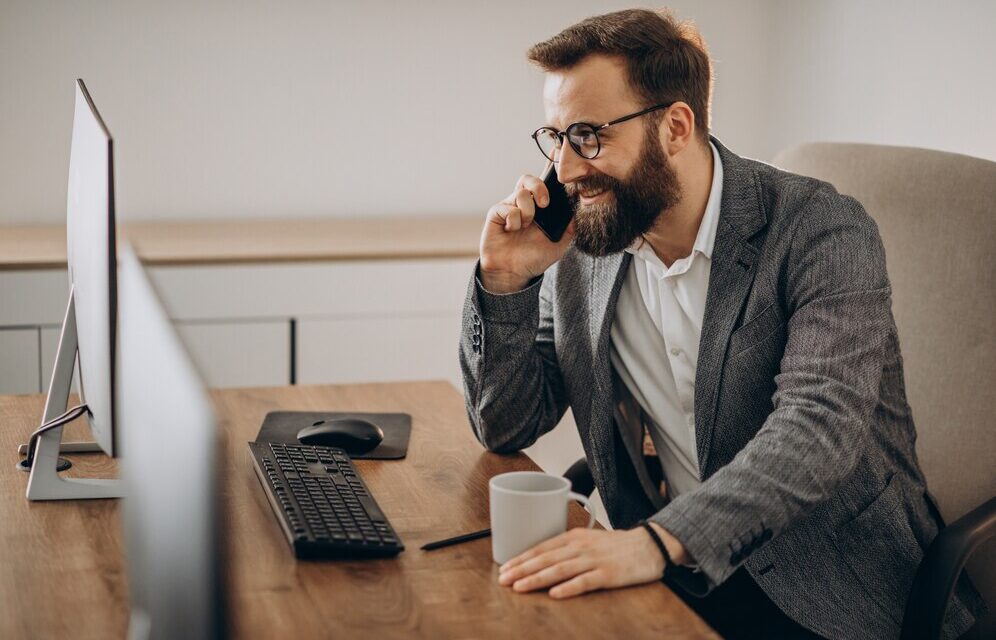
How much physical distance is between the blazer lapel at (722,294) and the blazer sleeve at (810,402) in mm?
57

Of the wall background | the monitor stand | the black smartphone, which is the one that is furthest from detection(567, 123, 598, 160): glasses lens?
the wall background

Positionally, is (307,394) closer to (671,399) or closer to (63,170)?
(671,399)

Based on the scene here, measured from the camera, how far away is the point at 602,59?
1509mm

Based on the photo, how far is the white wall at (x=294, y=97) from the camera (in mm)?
3002

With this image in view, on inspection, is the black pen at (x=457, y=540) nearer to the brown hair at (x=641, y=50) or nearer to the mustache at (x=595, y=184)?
the mustache at (x=595, y=184)

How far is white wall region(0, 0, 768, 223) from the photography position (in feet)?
9.85

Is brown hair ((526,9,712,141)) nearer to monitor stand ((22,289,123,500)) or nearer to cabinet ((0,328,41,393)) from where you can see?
monitor stand ((22,289,123,500))

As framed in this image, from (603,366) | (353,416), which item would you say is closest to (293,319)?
(353,416)

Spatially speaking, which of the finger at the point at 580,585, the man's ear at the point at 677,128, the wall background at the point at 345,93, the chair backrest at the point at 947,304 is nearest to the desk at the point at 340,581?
the finger at the point at 580,585

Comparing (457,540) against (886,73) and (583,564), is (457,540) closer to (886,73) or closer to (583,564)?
(583,564)

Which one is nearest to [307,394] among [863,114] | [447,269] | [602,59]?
[602,59]

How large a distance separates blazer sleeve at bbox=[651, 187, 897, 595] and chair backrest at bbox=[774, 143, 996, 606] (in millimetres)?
190

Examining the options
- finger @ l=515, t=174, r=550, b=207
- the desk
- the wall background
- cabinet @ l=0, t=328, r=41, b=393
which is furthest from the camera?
the wall background

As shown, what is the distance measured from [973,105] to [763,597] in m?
1.44
